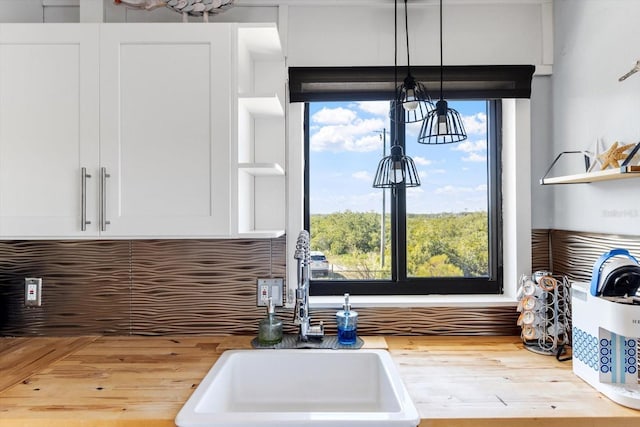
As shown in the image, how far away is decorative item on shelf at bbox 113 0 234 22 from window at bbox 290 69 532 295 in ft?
1.86

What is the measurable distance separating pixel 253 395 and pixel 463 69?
1.56 meters

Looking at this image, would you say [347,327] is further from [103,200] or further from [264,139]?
[103,200]

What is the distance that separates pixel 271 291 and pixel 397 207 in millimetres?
682

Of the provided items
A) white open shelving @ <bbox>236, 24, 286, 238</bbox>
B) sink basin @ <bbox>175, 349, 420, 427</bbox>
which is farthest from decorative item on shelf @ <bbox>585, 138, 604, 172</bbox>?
white open shelving @ <bbox>236, 24, 286, 238</bbox>

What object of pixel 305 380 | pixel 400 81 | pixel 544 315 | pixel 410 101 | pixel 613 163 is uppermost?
pixel 400 81

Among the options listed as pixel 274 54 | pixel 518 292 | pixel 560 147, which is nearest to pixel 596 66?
pixel 560 147

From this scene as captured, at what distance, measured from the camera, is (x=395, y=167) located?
1.57 meters

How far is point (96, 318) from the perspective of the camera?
→ 1762 mm

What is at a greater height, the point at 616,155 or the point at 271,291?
the point at 616,155

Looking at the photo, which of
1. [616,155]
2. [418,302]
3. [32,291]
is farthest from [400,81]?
[32,291]

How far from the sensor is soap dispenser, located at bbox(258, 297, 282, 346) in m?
1.63

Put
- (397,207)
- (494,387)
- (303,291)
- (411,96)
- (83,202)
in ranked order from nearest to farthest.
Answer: (494,387) < (83,202) < (411,96) < (303,291) < (397,207)

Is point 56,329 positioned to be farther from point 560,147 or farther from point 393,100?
point 560,147

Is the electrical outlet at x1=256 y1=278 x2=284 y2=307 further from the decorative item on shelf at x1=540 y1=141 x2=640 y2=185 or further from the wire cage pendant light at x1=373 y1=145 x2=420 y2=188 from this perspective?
the decorative item on shelf at x1=540 y1=141 x2=640 y2=185
